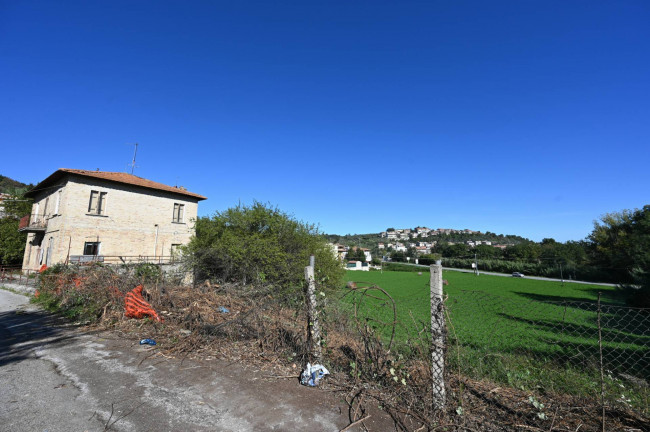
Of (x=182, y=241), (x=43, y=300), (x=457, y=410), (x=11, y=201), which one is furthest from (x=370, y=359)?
(x=11, y=201)

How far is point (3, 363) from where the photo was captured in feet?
15.0

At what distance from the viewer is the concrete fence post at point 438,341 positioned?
9.73ft

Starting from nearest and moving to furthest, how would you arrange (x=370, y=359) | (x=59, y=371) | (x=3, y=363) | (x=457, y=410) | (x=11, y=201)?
(x=457, y=410)
(x=370, y=359)
(x=59, y=371)
(x=3, y=363)
(x=11, y=201)

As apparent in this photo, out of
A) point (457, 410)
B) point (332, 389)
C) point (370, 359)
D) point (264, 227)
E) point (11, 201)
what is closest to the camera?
point (457, 410)

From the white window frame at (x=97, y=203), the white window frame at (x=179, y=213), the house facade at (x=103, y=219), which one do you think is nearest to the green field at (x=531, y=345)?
the house facade at (x=103, y=219)

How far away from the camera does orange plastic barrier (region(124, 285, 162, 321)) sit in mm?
6535

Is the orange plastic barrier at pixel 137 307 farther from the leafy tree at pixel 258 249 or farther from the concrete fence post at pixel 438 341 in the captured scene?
the concrete fence post at pixel 438 341

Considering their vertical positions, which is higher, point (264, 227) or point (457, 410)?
point (264, 227)

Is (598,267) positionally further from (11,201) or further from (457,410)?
(11,201)

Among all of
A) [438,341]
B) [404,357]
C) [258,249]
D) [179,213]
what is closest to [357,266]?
[179,213]

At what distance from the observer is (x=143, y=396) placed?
347 centimetres

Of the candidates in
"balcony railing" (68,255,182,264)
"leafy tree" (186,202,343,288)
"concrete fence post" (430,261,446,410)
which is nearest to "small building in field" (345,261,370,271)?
"balcony railing" (68,255,182,264)

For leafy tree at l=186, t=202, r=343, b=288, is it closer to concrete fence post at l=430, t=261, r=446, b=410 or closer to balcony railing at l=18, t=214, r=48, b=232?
concrete fence post at l=430, t=261, r=446, b=410

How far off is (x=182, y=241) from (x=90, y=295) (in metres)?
18.4
